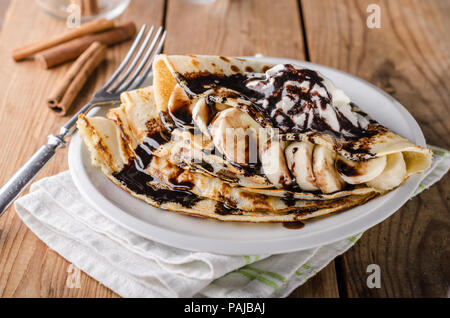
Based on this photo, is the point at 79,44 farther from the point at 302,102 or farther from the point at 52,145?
the point at 302,102

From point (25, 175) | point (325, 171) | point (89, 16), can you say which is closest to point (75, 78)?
point (89, 16)

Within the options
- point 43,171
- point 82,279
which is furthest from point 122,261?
point 43,171

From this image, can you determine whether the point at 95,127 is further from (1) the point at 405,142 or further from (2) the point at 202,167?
(1) the point at 405,142

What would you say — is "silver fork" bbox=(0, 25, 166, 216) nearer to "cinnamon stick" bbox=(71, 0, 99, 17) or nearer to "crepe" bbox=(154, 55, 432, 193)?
"crepe" bbox=(154, 55, 432, 193)

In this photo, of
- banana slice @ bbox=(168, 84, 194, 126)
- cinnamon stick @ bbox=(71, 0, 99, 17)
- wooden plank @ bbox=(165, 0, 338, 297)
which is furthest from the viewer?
cinnamon stick @ bbox=(71, 0, 99, 17)

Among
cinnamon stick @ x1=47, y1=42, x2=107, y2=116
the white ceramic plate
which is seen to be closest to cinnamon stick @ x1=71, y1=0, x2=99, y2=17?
cinnamon stick @ x1=47, y1=42, x2=107, y2=116
